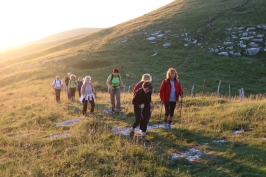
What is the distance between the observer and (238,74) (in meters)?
39.3

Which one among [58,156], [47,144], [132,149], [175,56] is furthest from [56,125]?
[175,56]

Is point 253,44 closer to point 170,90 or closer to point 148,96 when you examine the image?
point 170,90

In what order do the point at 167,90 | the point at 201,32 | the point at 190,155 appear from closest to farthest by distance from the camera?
the point at 190,155 → the point at 167,90 → the point at 201,32

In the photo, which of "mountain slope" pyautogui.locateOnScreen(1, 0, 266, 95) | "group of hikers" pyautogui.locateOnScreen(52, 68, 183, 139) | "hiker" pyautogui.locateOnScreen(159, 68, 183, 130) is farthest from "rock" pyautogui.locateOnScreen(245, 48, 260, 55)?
"hiker" pyautogui.locateOnScreen(159, 68, 183, 130)

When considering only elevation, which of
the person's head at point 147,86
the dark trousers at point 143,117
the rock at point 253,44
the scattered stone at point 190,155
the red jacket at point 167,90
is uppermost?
the rock at point 253,44

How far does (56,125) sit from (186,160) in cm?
689

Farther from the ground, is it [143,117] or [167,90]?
[167,90]

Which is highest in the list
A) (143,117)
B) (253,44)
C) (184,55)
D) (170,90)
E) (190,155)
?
(253,44)

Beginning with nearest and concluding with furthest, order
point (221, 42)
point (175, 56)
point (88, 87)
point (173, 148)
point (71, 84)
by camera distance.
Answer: point (173, 148) → point (88, 87) → point (71, 84) → point (175, 56) → point (221, 42)

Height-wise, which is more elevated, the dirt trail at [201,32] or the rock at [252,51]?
the dirt trail at [201,32]

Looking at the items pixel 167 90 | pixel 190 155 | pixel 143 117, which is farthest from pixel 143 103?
pixel 190 155

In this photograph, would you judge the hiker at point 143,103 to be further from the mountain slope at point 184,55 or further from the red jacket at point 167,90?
the mountain slope at point 184,55

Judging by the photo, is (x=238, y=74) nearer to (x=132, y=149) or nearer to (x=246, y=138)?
(x=246, y=138)

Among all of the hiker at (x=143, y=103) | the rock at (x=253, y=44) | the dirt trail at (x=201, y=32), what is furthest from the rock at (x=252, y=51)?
the hiker at (x=143, y=103)
